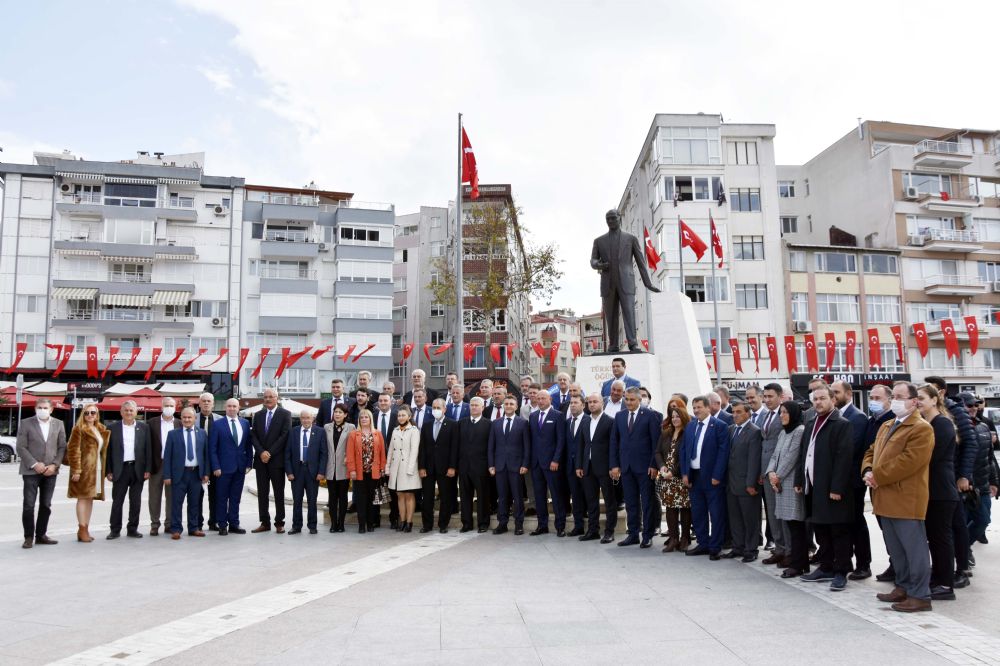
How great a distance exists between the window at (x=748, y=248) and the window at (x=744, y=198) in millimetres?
1952

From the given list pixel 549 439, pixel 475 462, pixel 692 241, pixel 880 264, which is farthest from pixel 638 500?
pixel 880 264

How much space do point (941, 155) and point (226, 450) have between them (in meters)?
50.4

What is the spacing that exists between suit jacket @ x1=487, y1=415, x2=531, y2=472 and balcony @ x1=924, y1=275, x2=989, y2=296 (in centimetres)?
4418

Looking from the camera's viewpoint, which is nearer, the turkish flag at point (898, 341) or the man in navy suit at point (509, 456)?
the man in navy suit at point (509, 456)

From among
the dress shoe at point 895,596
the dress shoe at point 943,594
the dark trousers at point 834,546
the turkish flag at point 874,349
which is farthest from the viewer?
the turkish flag at point 874,349

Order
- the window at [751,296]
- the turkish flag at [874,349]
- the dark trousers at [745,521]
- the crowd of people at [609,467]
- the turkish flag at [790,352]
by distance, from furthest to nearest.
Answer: the window at [751,296], the turkish flag at [874,349], the turkish flag at [790,352], the dark trousers at [745,521], the crowd of people at [609,467]

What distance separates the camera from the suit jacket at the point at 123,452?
33.9ft

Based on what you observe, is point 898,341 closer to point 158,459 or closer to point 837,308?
point 837,308

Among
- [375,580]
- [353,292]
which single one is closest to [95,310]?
[353,292]

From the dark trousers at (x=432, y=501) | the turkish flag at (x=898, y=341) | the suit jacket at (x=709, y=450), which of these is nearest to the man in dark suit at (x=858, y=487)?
the suit jacket at (x=709, y=450)

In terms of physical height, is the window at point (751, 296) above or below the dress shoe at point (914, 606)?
above

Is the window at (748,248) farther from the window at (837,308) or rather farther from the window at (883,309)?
the window at (883,309)

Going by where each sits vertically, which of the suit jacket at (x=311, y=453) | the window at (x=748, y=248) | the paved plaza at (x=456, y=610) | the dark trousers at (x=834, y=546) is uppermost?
the window at (x=748, y=248)

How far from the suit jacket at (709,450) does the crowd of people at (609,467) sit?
2 centimetres
